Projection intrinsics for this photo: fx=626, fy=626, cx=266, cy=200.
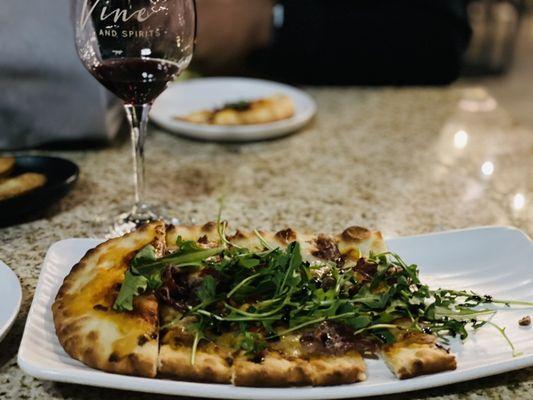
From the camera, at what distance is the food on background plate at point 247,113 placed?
1648 millimetres

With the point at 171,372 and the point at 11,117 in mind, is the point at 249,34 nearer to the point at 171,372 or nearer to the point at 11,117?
the point at 11,117

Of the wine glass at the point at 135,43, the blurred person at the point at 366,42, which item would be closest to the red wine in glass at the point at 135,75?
the wine glass at the point at 135,43

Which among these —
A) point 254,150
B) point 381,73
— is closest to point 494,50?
point 381,73

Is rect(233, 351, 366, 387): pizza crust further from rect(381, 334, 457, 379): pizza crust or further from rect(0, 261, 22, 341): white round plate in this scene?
rect(0, 261, 22, 341): white round plate

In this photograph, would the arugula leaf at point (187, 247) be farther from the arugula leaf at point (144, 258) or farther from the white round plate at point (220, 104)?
the white round plate at point (220, 104)

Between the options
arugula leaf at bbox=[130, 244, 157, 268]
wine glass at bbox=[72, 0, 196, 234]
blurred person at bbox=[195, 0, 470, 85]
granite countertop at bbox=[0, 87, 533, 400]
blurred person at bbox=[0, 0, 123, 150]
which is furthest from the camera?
blurred person at bbox=[195, 0, 470, 85]

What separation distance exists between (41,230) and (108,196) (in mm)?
187

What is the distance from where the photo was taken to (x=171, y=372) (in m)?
0.68

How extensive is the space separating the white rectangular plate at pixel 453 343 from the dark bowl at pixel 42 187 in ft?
0.73

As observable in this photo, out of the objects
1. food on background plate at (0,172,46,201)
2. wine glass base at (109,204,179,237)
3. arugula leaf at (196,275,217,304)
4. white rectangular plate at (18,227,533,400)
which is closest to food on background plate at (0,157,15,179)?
food on background plate at (0,172,46,201)

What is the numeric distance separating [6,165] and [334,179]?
2.26 feet

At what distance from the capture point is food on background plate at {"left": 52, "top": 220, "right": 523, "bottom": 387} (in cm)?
68

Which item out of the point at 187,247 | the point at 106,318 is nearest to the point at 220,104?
the point at 187,247

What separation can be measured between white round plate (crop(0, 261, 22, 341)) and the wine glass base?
29 cm
